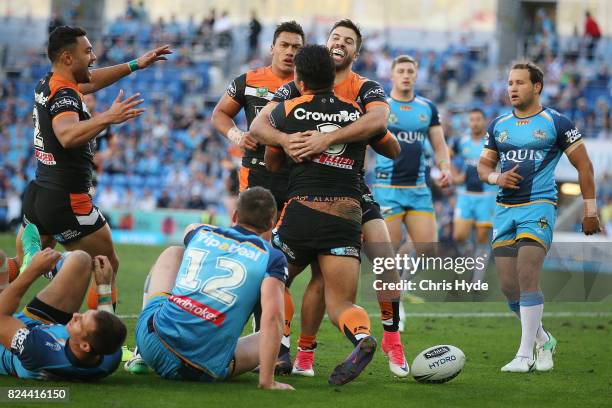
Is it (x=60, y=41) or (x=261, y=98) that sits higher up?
(x=60, y=41)

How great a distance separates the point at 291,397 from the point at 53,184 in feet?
9.58

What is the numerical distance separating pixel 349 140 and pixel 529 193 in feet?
8.24

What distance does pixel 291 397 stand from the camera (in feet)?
22.7

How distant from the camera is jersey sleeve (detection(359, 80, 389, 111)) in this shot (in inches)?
320

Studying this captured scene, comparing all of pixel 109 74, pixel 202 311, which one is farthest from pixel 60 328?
pixel 109 74

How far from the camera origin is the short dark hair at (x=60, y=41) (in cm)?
851

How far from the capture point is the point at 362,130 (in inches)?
297

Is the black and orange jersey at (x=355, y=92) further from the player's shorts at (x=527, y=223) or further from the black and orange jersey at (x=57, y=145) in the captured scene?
the player's shorts at (x=527, y=223)

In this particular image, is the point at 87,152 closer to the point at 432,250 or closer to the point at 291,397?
the point at 291,397

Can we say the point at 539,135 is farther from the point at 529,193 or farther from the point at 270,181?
the point at 270,181

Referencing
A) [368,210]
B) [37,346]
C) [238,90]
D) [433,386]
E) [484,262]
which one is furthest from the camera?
[484,262]

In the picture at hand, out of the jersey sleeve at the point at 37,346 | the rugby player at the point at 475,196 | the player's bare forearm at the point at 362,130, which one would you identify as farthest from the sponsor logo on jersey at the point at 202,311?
the rugby player at the point at 475,196

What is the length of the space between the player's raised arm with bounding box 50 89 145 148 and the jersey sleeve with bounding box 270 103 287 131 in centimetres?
103

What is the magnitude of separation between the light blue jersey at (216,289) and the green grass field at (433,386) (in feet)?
1.22
